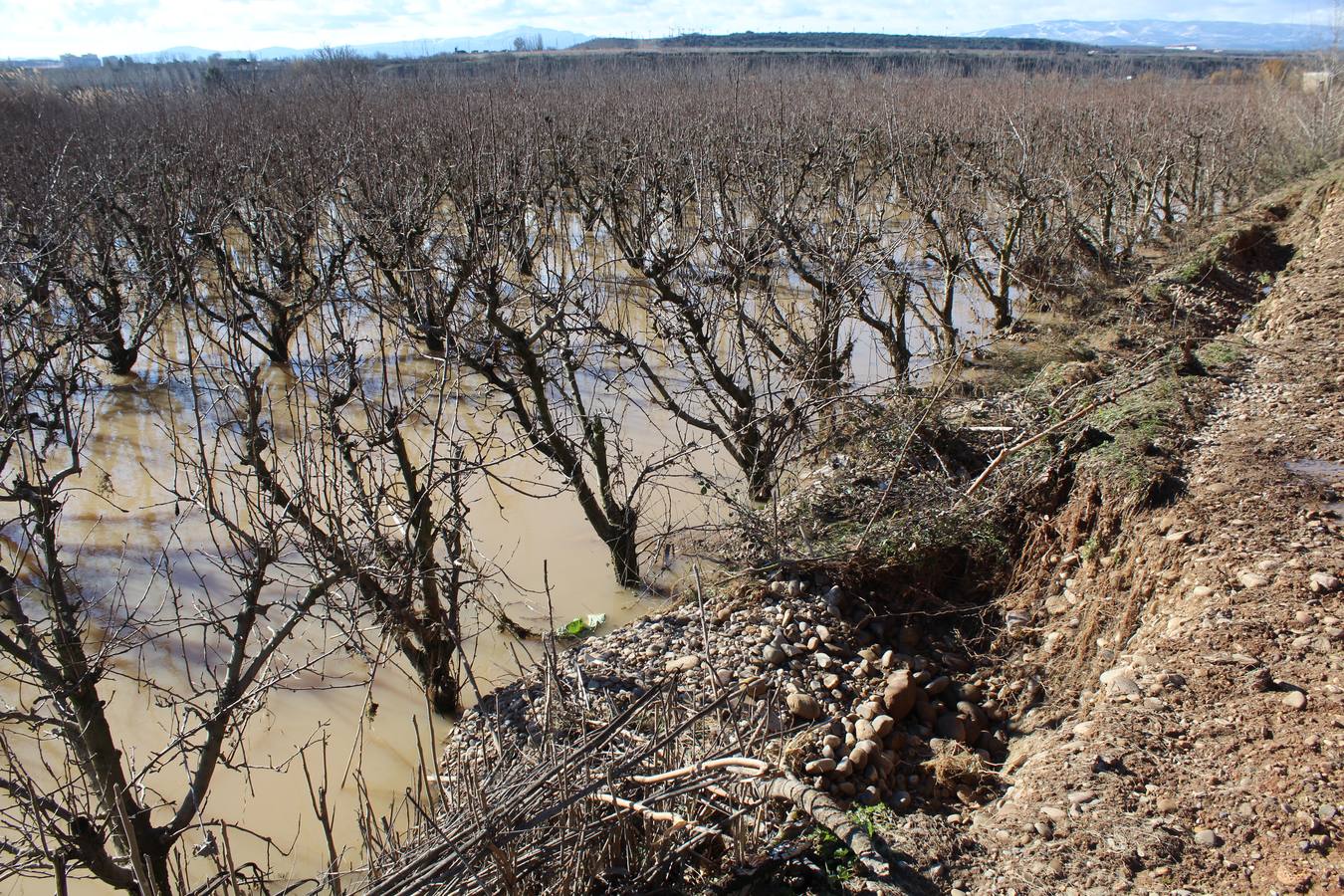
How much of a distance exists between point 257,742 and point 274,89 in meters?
35.1

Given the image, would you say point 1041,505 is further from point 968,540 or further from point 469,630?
point 469,630

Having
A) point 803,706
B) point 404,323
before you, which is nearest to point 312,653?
point 404,323

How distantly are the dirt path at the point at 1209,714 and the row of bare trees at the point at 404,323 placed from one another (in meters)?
2.32

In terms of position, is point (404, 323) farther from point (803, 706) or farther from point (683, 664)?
point (803, 706)

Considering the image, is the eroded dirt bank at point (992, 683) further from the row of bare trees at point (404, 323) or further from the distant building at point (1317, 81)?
the distant building at point (1317, 81)

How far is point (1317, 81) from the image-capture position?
2552 centimetres

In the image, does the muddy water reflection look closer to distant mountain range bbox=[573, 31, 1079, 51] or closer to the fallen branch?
the fallen branch

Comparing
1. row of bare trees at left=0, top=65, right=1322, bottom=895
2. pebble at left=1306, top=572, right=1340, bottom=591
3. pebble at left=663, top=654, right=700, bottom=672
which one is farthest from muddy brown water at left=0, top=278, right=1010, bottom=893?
pebble at left=1306, top=572, right=1340, bottom=591

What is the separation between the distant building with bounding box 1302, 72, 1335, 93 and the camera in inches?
898

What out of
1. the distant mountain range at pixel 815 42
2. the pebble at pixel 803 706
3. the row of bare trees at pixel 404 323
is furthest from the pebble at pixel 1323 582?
the distant mountain range at pixel 815 42

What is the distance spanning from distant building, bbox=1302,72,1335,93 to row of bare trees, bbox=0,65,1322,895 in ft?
4.10

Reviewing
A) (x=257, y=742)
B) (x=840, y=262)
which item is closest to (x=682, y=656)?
(x=257, y=742)

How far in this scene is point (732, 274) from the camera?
6.93m

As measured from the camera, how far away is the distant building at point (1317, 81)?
2281cm
